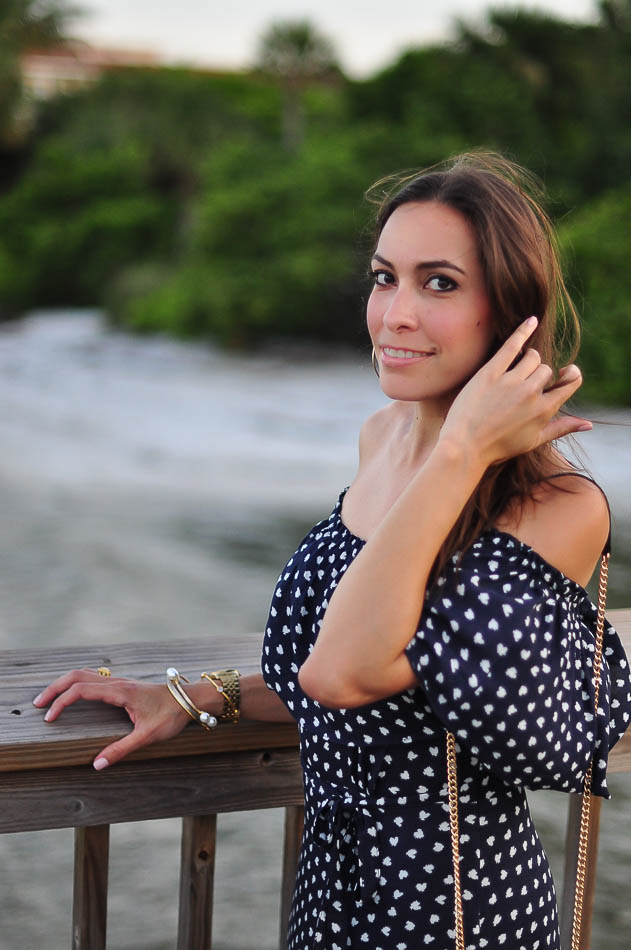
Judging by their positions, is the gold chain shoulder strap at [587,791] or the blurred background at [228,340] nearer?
the gold chain shoulder strap at [587,791]

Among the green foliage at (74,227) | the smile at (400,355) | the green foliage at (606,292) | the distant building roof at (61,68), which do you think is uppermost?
the distant building roof at (61,68)

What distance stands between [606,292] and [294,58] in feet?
53.1

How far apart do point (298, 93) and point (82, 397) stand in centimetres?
1457

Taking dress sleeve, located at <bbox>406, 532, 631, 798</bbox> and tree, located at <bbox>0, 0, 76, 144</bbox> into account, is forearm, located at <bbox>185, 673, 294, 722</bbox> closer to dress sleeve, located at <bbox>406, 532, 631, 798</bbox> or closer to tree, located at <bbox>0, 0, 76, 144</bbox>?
dress sleeve, located at <bbox>406, 532, 631, 798</bbox>

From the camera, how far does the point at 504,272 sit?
1213 mm

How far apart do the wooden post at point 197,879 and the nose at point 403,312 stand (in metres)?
0.63

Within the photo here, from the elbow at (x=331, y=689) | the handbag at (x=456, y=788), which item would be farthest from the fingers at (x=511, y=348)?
the elbow at (x=331, y=689)

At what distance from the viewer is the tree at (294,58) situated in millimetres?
23953

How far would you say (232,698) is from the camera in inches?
53.0

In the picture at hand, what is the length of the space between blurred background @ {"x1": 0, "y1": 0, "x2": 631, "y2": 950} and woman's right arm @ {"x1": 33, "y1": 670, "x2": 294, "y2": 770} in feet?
1.64

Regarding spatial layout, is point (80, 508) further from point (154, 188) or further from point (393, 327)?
point (154, 188)

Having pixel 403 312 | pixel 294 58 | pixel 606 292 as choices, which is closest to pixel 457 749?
pixel 403 312

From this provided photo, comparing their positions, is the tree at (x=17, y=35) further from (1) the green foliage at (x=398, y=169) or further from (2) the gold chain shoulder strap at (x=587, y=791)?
(2) the gold chain shoulder strap at (x=587, y=791)

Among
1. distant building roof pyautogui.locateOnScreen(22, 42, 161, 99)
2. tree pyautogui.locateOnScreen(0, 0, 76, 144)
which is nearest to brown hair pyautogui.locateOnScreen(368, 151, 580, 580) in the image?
tree pyautogui.locateOnScreen(0, 0, 76, 144)
